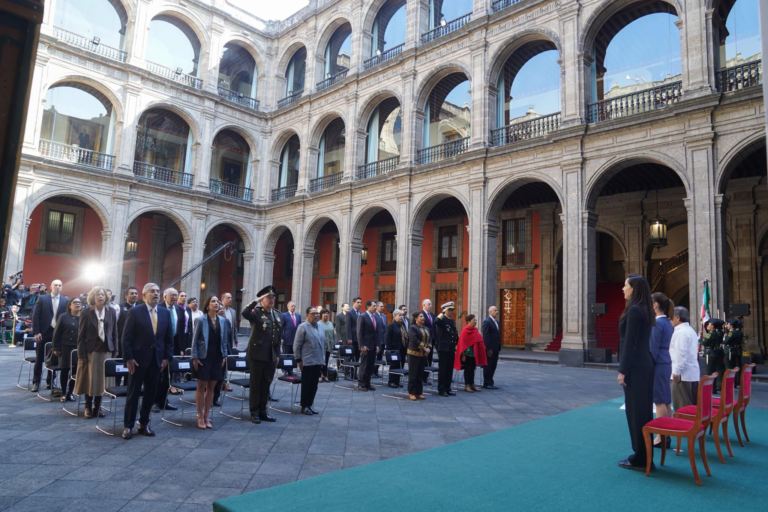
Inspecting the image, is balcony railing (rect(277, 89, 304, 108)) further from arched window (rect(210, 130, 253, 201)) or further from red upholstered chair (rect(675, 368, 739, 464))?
red upholstered chair (rect(675, 368, 739, 464))

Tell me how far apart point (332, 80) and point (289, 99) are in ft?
9.57

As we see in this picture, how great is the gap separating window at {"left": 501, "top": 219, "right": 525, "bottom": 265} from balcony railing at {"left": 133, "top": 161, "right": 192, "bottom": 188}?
14.0 metres

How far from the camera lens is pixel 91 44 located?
65.7 feet

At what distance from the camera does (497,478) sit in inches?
167

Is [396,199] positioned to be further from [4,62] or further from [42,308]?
[4,62]

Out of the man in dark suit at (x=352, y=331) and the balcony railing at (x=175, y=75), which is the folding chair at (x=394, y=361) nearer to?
the man in dark suit at (x=352, y=331)

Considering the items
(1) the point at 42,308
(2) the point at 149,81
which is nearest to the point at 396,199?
(2) the point at 149,81

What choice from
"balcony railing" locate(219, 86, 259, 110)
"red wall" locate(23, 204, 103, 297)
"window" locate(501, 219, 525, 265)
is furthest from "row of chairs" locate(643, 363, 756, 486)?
"red wall" locate(23, 204, 103, 297)

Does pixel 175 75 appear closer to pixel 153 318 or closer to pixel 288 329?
pixel 288 329

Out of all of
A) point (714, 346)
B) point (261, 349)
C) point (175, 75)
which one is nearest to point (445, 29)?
point (175, 75)

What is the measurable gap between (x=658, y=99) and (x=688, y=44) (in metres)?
1.42

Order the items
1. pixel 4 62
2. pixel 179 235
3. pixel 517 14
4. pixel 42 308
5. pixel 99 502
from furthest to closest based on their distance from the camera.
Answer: pixel 179 235
pixel 517 14
pixel 42 308
pixel 99 502
pixel 4 62

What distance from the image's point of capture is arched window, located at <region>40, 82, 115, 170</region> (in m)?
20.0

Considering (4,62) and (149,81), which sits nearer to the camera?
(4,62)
